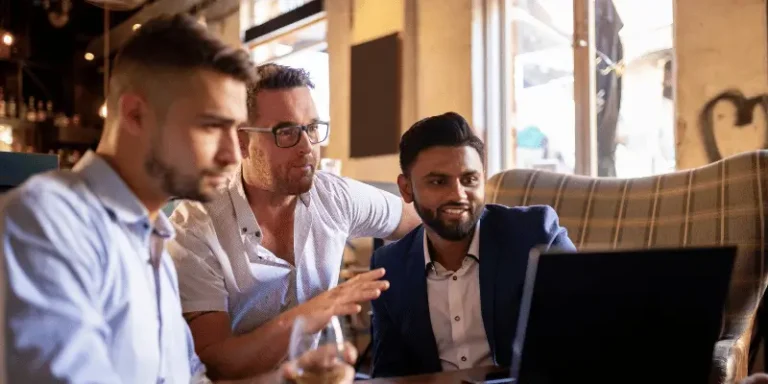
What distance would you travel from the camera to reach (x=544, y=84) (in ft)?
13.8

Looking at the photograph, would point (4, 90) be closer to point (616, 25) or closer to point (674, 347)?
point (616, 25)

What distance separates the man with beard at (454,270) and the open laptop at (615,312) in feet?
2.47

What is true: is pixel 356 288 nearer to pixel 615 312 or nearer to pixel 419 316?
pixel 419 316

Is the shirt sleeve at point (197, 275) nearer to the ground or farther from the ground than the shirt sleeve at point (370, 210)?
nearer to the ground

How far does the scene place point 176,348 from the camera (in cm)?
123

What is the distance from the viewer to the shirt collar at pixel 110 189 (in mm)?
1064

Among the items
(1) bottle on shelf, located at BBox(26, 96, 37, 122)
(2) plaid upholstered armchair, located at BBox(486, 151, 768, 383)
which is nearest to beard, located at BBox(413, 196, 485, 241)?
(2) plaid upholstered armchair, located at BBox(486, 151, 768, 383)

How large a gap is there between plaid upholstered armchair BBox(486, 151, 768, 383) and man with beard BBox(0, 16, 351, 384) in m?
1.25

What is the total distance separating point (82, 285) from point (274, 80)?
3.35 feet

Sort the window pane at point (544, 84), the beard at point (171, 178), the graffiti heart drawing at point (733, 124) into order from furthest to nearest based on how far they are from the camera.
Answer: the window pane at point (544, 84) < the graffiti heart drawing at point (733, 124) < the beard at point (171, 178)

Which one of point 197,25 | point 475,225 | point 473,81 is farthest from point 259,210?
point 473,81

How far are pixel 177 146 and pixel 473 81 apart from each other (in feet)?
10.9

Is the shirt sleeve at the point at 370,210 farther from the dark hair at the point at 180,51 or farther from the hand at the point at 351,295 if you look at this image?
the dark hair at the point at 180,51

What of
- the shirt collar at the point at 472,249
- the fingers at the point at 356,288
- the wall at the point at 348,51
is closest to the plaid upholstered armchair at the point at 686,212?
the shirt collar at the point at 472,249
